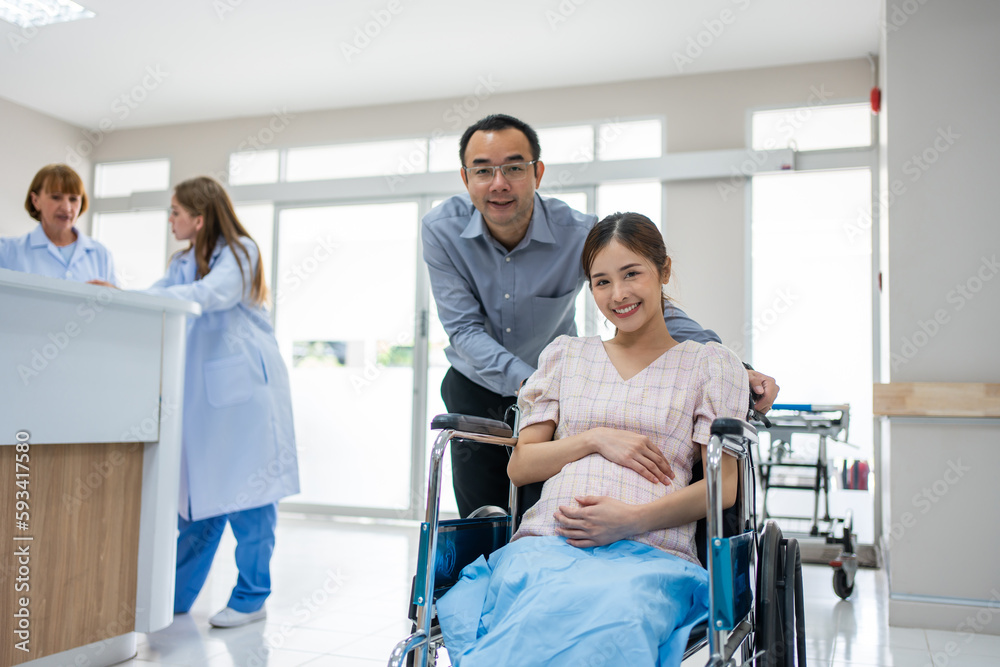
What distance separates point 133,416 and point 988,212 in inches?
117

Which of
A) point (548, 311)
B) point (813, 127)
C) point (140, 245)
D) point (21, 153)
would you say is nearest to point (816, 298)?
point (813, 127)

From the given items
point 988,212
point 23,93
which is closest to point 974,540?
point 988,212

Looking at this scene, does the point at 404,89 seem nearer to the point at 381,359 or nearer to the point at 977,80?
the point at 381,359

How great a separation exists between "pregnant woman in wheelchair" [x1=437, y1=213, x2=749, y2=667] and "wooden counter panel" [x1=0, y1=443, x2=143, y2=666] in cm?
115

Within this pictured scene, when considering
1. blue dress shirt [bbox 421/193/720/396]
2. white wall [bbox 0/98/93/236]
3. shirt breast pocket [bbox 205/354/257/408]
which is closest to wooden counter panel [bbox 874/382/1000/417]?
blue dress shirt [bbox 421/193/720/396]

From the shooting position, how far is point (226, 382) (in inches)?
106

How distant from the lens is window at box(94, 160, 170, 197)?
20.4 ft

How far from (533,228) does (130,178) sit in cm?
535

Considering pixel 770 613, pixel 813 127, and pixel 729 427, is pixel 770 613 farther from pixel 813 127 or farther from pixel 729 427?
pixel 813 127

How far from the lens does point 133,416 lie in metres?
2.18

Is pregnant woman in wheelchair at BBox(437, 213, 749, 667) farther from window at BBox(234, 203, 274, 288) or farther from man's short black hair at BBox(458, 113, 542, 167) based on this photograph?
window at BBox(234, 203, 274, 288)

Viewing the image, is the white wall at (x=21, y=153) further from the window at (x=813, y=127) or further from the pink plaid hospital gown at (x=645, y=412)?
the pink plaid hospital gown at (x=645, y=412)

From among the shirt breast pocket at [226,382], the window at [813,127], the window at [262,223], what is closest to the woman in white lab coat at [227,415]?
the shirt breast pocket at [226,382]

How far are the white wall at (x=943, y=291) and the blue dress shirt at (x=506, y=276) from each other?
1.57 metres
